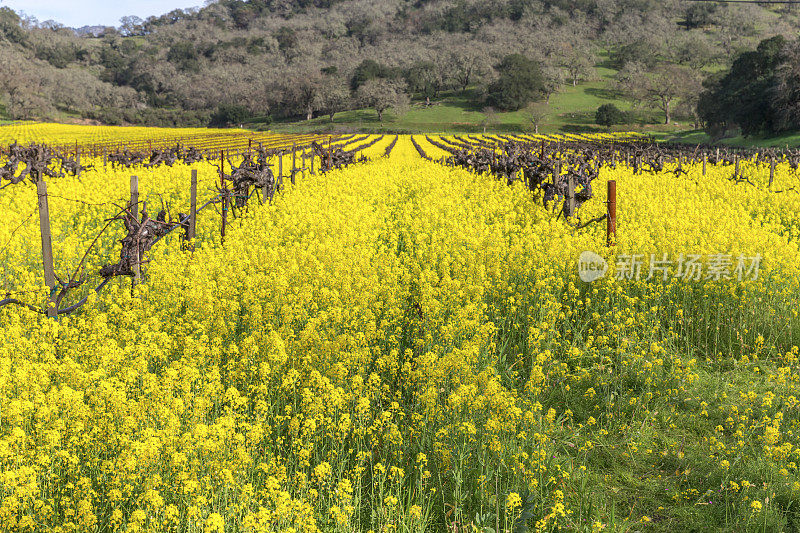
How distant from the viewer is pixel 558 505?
151 inches

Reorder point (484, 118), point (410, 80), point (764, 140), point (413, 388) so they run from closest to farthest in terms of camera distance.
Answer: point (413, 388)
point (764, 140)
point (484, 118)
point (410, 80)

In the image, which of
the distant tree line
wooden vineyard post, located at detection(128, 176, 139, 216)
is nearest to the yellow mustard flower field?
wooden vineyard post, located at detection(128, 176, 139, 216)

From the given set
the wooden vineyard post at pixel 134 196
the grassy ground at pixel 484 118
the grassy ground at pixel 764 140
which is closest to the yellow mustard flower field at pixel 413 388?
the wooden vineyard post at pixel 134 196

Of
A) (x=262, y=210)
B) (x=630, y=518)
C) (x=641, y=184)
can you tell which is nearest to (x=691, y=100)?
(x=641, y=184)

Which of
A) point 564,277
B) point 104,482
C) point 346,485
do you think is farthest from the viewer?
point 564,277

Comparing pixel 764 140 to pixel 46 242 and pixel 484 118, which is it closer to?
pixel 484 118

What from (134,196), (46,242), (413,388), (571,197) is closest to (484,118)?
(571,197)

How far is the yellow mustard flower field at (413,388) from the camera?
4043 mm

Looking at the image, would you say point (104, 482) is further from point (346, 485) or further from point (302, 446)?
point (346, 485)

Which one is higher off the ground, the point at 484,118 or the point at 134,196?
the point at 484,118

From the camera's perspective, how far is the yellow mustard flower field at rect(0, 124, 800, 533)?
4.04 meters

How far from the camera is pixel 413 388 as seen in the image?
5953 millimetres

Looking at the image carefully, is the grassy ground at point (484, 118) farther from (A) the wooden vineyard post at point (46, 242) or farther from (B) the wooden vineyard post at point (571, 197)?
(A) the wooden vineyard post at point (46, 242)

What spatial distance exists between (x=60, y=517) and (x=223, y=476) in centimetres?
113
